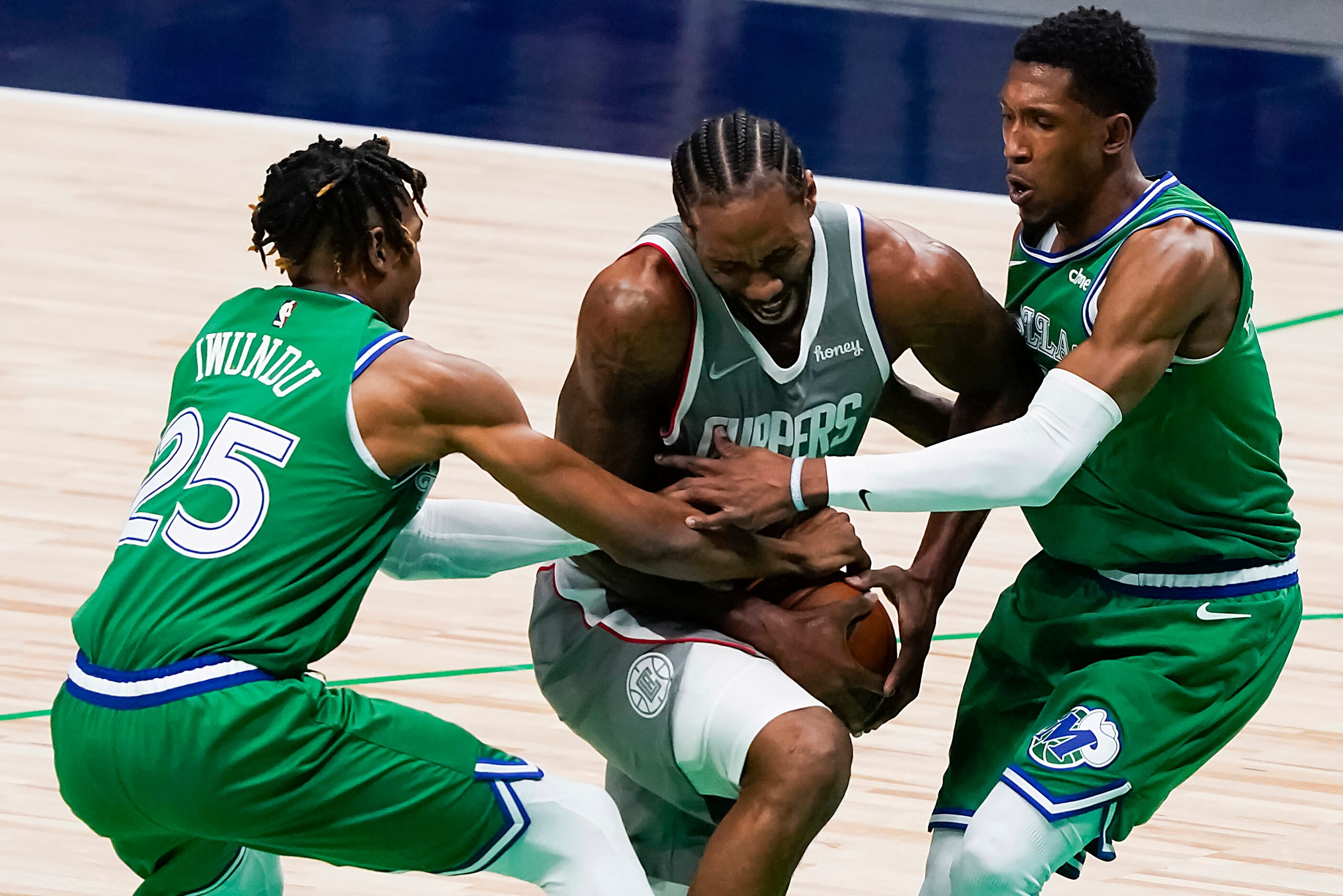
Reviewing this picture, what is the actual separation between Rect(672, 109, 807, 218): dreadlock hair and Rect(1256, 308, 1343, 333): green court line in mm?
5069

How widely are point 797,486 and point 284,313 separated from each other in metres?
0.84

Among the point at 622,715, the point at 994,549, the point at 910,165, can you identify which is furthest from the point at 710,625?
the point at 910,165

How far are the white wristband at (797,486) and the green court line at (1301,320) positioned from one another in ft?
16.5

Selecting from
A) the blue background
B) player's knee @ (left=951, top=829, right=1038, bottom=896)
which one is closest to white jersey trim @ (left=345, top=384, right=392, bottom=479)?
player's knee @ (left=951, top=829, right=1038, bottom=896)

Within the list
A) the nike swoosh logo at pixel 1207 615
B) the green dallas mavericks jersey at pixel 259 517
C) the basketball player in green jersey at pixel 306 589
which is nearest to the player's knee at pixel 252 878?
the basketball player in green jersey at pixel 306 589

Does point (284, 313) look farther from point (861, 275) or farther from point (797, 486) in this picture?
point (861, 275)

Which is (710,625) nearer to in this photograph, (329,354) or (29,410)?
(329,354)

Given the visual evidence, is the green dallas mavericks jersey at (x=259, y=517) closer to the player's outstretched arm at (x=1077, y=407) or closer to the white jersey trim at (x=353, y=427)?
the white jersey trim at (x=353, y=427)

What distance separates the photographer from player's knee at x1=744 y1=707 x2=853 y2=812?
2.97 meters

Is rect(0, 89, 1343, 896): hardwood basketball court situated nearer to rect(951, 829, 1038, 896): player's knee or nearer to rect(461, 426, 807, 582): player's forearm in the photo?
rect(951, 829, 1038, 896): player's knee

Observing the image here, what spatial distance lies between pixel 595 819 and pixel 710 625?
18.2 inches

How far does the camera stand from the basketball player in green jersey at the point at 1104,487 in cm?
308

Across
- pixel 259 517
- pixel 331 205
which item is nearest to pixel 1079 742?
pixel 259 517

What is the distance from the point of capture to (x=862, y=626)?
324 cm
